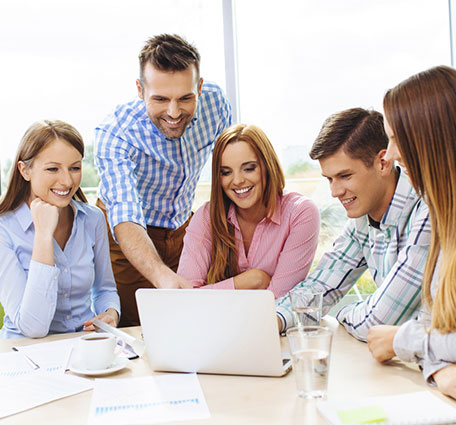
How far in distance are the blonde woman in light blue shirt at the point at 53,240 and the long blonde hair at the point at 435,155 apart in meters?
1.03

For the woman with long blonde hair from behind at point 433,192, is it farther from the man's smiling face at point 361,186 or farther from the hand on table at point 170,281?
the hand on table at point 170,281

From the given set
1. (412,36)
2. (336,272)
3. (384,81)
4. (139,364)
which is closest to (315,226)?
(336,272)

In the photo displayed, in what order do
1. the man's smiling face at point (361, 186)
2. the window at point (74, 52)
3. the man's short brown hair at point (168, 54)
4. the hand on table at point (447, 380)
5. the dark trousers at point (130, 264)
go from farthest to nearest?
the window at point (74, 52), the dark trousers at point (130, 264), the man's short brown hair at point (168, 54), the man's smiling face at point (361, 186), the hand on table at point (447, 380)

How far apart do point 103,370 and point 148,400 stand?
197 mm

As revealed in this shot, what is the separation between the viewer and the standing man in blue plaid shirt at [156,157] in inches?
85.2

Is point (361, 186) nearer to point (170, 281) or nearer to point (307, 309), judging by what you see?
point (307, 309)

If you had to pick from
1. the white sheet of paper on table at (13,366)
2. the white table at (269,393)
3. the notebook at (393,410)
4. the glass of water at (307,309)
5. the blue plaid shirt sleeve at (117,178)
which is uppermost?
the blue plaid shirt sleeve at (117,178)

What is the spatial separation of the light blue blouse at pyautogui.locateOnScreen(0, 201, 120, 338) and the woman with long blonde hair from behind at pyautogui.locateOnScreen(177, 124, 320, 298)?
12.8 inches

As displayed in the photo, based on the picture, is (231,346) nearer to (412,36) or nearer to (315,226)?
(315,226)

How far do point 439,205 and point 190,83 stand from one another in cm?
126

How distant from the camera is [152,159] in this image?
97.0 inches

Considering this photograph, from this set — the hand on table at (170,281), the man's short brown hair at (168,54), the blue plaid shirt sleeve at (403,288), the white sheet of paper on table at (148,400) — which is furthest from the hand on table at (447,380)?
the man's short brown hair at (168,54)

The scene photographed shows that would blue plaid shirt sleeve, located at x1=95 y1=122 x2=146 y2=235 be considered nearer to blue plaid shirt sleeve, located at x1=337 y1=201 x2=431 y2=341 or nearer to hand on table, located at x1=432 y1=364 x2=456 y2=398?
blue plaid shirt sleeve, located at x1=337 y1=201 x2=431 y2=341

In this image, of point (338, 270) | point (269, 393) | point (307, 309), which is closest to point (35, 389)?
point (269, 393)
